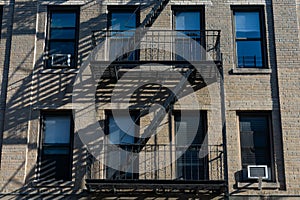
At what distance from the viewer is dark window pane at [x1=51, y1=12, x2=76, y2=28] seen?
1463 centimetres

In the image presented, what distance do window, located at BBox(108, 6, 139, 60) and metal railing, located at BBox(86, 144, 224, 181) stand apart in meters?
2.54

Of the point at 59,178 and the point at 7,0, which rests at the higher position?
the point at 7,0

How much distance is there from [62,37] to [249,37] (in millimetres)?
5156

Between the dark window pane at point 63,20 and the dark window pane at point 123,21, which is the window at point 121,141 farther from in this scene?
the dark window pane at point 63,20

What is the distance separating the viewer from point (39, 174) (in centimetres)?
1323

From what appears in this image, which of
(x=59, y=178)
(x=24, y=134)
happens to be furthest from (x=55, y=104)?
(x=59, y=178)

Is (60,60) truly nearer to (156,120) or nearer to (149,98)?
(149,98)

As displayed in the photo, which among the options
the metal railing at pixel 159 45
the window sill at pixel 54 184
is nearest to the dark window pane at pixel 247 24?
the metal railing at pixel 159 45

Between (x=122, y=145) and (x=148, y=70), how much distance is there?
6.73 ft

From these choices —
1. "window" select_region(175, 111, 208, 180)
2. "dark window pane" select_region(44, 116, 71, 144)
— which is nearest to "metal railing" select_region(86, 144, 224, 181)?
"window" select_region(175, 111, 208, 180)

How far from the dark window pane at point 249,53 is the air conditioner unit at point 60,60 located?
4.60 meters

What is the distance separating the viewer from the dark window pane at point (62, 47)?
14.3 metres

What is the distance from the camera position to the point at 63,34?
14.5 meters

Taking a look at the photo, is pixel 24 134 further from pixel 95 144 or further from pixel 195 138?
pixel 195 138
